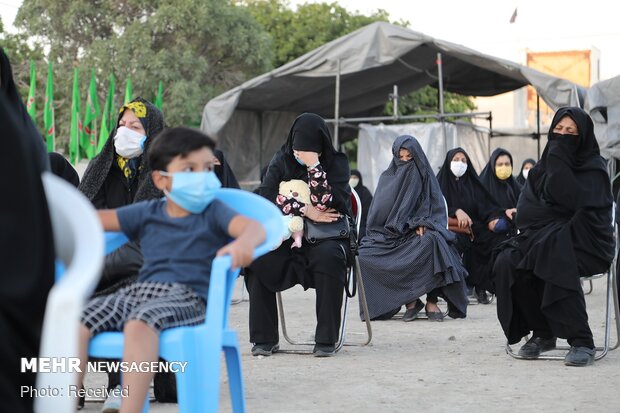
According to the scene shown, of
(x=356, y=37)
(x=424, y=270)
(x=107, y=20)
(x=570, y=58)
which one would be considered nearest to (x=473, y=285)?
(x=424, y=270)

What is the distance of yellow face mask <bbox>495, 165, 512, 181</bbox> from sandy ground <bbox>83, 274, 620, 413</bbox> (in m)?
3.84

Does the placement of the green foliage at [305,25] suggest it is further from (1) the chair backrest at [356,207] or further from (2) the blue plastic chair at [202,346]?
(2) the blue plastic chair at [202,346]

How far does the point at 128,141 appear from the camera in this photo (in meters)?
5.52

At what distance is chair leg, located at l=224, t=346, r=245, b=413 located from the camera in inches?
156

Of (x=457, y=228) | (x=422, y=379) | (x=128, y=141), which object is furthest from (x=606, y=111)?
(x=128, y=141)

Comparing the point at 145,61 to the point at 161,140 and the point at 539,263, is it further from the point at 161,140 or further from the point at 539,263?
the point at 161,140

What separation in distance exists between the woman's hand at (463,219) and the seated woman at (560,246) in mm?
4248

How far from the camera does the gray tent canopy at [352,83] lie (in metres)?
17.5

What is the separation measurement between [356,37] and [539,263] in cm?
1161

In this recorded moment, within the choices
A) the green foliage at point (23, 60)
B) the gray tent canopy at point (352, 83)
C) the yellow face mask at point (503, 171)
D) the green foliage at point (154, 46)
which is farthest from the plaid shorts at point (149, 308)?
the green foliage at point (23, 60)

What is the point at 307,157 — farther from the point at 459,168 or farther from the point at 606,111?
the point at 606,111

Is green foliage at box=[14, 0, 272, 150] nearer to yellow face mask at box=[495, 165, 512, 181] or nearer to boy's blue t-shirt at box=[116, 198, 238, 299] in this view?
yellow face mask at box=[495, 165, 512, 181]

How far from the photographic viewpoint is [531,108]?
54.0 meters

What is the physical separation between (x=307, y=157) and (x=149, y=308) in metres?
3.74
